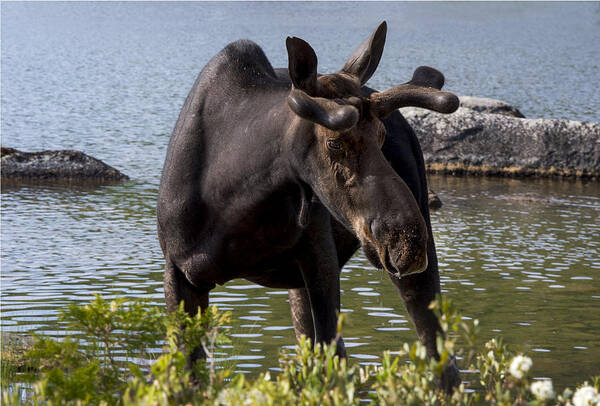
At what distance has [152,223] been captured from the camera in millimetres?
14312

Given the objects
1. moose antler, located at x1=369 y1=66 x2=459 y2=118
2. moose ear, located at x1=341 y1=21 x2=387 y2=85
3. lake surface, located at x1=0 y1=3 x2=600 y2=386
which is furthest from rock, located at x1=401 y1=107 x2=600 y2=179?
moose antler, located at x1=369 y1=66 x2=459 y2=118

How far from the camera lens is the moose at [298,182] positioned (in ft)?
13.9

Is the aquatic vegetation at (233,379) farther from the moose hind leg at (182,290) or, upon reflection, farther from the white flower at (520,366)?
the moose hind leg at (182,290)

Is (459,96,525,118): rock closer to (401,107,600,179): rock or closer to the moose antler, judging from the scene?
(401,107,600,179): rock

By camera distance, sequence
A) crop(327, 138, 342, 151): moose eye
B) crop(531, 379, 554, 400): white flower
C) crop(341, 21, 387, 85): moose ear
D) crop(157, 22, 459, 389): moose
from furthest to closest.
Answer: crop(341, 21, 387, 85): moose ear → crop(327, 138, 342, 151): moose eye → crop(157, 22, 459, 389): moose → crop(531, 379, 554, 400): white flower

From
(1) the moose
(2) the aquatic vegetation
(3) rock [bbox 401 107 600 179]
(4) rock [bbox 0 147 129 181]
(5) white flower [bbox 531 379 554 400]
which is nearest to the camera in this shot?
(2) the aquatic vegetation

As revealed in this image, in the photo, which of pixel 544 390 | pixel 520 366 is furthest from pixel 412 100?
pixel 544 390

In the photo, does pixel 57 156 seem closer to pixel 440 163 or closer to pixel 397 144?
pixel 440 163

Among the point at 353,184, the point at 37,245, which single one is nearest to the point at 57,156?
the point at 37,245

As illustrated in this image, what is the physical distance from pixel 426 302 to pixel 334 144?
201 centimetres

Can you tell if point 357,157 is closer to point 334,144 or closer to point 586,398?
point 334,144

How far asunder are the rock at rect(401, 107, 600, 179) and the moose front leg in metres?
14.3

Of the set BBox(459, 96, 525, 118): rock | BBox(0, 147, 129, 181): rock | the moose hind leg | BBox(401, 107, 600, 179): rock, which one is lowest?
BBox(0, 147, 129, 181): rock

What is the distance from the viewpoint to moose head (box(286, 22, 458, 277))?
4047 mm
